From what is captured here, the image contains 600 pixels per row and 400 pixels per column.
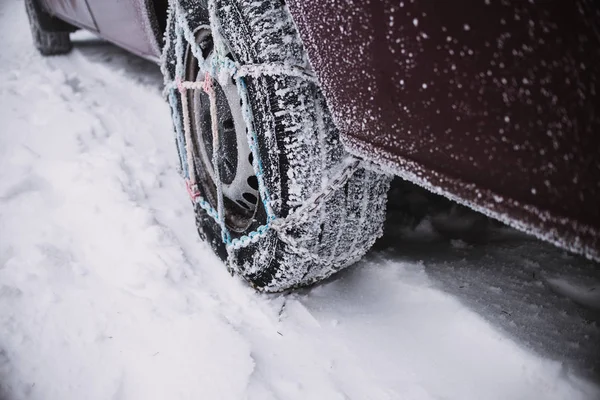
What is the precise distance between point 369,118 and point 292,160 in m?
0.28

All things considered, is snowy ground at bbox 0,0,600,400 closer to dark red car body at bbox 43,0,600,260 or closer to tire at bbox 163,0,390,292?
tire at bbox 163,0,390,292

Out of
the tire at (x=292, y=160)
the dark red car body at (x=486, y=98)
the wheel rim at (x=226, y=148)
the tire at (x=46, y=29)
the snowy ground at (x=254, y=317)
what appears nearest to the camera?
the dark red car body at (x=486, y=98)

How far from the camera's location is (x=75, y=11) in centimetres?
256

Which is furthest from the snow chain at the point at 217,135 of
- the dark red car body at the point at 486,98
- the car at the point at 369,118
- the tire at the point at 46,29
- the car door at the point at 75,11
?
the tire at the point at 46,29

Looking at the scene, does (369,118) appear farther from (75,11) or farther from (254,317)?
(75,11)

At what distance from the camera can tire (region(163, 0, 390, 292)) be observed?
94cm

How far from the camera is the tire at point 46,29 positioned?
11.6 ft

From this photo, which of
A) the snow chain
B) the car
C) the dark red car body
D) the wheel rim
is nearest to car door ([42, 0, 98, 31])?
the car

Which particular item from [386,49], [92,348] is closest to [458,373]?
[386,49]

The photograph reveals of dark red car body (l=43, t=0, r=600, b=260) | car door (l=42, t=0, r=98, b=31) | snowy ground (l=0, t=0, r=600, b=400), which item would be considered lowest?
snowy ground (l=0, t=0, r=600, b=400)

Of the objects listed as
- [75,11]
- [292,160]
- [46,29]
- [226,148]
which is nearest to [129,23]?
[226,148]

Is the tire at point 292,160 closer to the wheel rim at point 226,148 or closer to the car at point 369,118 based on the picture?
the car at point 369,118

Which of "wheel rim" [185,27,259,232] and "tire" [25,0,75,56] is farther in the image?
"tire" [25,0,75,56]

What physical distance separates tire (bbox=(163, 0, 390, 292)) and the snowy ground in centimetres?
21
